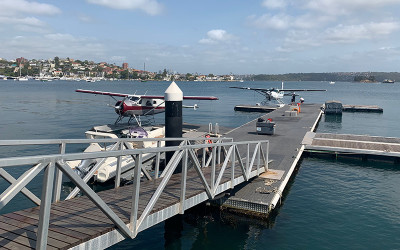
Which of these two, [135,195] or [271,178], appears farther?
[271,178]

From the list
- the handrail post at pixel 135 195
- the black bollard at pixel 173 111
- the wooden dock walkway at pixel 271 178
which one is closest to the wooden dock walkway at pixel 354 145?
the wooden dock walkway at pixel 271 178

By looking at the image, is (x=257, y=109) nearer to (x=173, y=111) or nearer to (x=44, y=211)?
(x=173, y=111)

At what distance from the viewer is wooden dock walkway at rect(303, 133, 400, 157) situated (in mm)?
20188

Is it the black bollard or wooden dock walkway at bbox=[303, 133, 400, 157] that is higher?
the black bollard

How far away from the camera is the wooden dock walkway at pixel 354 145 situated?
20188 millimetres

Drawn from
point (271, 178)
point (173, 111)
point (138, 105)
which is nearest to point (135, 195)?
point (173, 111)

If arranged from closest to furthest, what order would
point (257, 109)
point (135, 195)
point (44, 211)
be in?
point (44, 211) → point (135, 195) → point (257, 109)

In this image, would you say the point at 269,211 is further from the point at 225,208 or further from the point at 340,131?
the point at 340,131

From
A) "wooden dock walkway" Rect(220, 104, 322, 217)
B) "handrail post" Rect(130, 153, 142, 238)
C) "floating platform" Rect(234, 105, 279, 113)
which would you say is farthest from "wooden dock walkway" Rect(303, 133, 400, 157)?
"floating platform" Rect(234, 105, 279, 113)

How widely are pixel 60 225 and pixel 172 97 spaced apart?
656 centimetres

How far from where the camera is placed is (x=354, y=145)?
70.4 ft

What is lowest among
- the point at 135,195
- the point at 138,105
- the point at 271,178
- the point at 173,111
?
the point at 271,178

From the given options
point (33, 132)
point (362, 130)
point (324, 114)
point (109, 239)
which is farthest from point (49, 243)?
point (324, 114)

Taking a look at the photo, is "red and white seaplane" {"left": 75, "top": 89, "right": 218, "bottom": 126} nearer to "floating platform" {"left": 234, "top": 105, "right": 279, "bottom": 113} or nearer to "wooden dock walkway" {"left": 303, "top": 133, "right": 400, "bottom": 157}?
"wooden dock walkway" {"left": 303, "top": 133, "right": 400, "bottom": 157}
